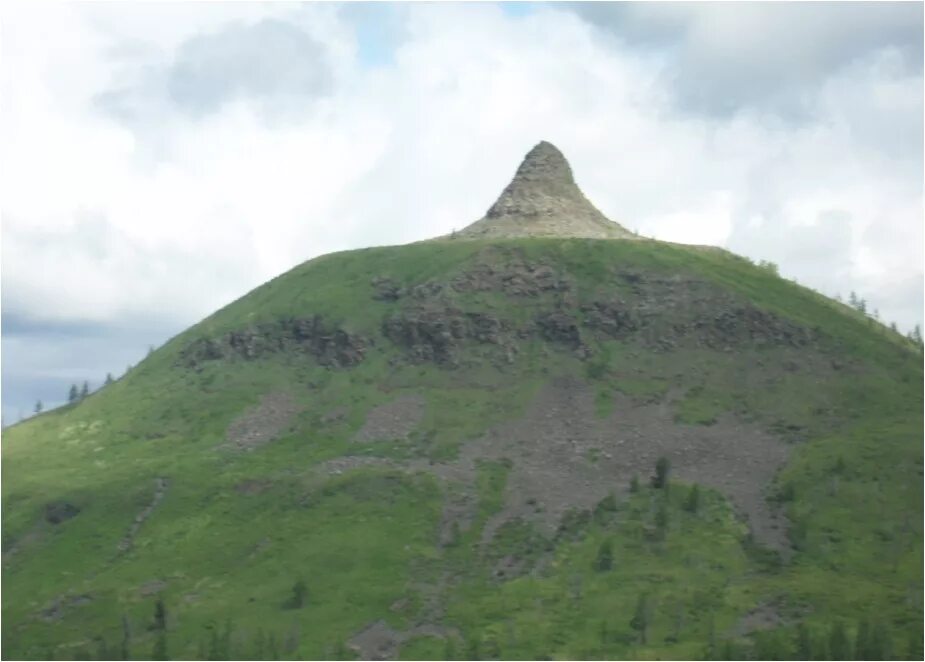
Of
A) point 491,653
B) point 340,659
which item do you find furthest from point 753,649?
point 340,659

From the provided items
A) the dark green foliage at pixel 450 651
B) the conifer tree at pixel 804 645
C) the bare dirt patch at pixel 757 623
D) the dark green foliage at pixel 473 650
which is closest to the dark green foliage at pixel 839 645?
the conifer tree at pixel 804 645

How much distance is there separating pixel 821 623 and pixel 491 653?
53579 mm

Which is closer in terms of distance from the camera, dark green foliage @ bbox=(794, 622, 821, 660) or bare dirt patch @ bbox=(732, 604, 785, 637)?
dark green foliage @ bbox=(794, 622, 821, 660)

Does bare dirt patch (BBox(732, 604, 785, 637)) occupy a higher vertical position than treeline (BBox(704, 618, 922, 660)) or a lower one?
higher

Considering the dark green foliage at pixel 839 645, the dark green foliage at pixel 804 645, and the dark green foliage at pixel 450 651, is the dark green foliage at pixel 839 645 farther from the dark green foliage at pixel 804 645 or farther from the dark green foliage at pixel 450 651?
the dark green foliage at pixel 450 651

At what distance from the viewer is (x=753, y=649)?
18638 centimetres

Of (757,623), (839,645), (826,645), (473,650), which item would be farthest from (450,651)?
(839,645)

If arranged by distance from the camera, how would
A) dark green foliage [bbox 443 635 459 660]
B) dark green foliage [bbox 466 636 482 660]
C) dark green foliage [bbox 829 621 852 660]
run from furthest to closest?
dark green foliage [bbox 443 635 459 660] < dark green foliage [bbox 466 636 482 660] < dark green foliage [bbox 829 621 852 660]

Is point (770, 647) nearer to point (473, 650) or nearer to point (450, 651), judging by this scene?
point (473, 650)

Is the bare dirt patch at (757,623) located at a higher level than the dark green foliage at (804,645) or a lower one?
higher

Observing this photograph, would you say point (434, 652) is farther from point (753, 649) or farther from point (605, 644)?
point (753, 649)

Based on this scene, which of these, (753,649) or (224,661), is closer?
(753,649)

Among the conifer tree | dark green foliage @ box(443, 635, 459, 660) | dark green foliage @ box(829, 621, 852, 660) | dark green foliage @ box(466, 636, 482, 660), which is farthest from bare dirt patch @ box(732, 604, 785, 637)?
dark green foliage @ box(443, 635, 459, 660)

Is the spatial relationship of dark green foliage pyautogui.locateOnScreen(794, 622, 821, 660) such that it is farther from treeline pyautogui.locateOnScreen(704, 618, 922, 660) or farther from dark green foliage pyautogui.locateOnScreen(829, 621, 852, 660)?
dark green foliage pyautogui.locateOnScreen(829, 621, 852, 660)
